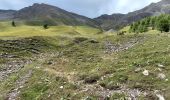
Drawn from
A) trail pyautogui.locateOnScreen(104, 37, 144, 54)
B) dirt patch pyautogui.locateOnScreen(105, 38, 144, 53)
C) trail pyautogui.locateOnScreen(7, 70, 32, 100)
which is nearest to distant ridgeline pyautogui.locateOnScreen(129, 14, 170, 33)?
trail pyautogui.locateOnScreen(104, 37, 144, 54)

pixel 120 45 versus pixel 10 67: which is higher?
pixel 120 45

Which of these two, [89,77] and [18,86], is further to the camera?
[18,86]

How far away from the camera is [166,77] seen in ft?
126

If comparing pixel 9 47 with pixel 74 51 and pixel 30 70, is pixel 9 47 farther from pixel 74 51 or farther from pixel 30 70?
pixel 30 70

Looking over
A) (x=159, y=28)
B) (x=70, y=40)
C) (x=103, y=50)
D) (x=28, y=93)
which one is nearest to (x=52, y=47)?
(x=70, y=40)

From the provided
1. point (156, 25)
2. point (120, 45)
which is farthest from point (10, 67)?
point (156, 25)

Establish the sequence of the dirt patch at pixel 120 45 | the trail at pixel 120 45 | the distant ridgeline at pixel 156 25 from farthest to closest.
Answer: the distant ridgeline at pixel 156 25, the dirt patch at pixel 120 45, the trail at pixel 120 45

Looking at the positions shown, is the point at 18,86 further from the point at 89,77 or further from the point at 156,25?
the point at 156,25

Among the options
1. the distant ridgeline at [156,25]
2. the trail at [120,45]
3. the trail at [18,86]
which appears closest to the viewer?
the trail at [18,86]

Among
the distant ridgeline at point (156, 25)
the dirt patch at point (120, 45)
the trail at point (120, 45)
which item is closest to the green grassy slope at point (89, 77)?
the trail at point (120, 45)

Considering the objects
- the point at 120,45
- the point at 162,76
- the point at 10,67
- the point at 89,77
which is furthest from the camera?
the point at 120,45

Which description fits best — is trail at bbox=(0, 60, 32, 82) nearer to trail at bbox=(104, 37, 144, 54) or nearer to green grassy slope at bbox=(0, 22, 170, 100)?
green grassy slope at bbox=(0, 22, 170, 100)

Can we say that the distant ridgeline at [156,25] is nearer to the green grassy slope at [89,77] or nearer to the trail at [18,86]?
the green grassy slope at [89,77]

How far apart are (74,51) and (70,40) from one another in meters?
23.9
